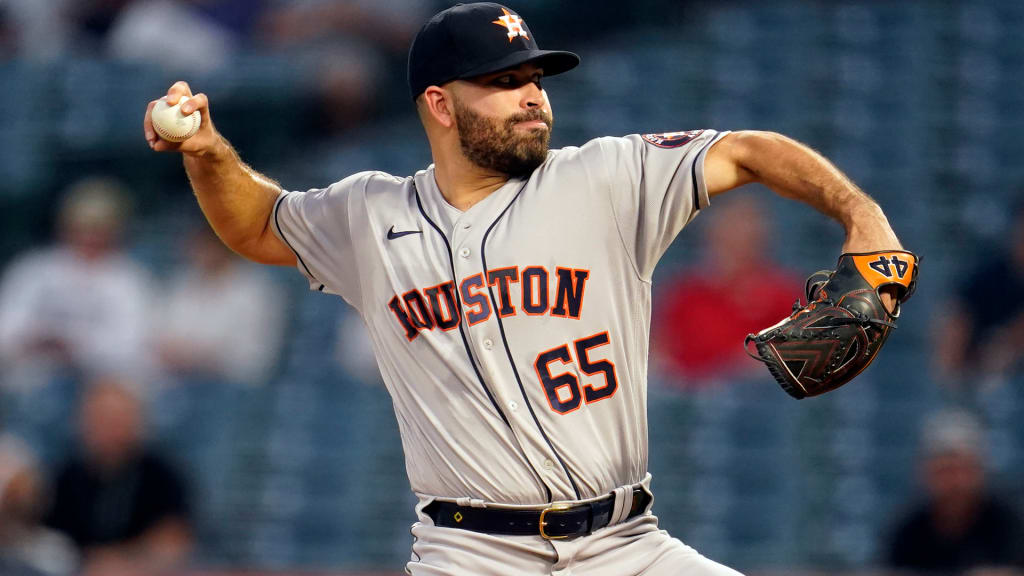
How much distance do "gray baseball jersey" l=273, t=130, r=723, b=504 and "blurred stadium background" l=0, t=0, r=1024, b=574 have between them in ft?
10.5

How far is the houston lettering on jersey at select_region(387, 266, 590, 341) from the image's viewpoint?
3.06 m

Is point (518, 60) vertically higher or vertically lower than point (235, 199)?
higher

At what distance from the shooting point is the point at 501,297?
3096 mm

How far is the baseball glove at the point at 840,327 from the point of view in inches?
105

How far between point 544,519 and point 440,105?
38.3 inches

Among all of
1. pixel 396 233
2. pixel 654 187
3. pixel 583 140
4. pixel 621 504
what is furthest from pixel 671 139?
pixel 583 140

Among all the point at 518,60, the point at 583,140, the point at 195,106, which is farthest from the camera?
the point at 583,140

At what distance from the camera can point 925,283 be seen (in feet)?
23.4

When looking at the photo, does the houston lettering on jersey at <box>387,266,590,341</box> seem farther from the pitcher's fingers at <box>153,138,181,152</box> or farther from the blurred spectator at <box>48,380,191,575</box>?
the blurred spectator at <box>48,380,191,575</box>

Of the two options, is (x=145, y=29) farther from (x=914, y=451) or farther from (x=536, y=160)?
Result: (x=536, y=160)

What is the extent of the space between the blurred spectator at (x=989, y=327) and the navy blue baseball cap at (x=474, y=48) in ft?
12.9

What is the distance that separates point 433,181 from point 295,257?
0.42 meters

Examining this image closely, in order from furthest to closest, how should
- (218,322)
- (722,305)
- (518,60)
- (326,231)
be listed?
(218,322)
(722,305)
(326,231)
(518,60)

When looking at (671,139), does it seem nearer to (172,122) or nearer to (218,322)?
(172,122)
